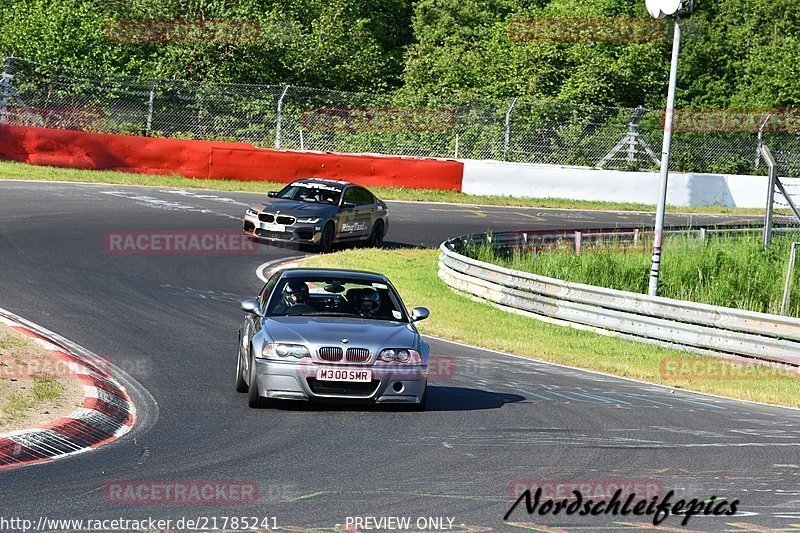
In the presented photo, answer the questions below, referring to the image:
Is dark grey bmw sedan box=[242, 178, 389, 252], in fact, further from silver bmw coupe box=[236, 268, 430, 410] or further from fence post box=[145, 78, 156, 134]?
silver bmw coupe box=[236, 268, 430, 410]

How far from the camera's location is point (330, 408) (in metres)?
11.1

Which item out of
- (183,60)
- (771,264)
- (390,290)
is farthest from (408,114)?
(390,290)

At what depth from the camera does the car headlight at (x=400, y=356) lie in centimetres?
1084

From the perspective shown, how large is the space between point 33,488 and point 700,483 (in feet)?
14.7

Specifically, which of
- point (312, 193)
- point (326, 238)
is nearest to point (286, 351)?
point (326, 238)

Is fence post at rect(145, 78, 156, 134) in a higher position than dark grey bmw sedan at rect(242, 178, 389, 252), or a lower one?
higher

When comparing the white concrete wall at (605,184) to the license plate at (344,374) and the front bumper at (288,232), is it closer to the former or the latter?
the front bumper at (288,232)

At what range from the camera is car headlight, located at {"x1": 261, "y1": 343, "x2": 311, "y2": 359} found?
1072cm

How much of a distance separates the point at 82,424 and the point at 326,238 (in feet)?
48.2

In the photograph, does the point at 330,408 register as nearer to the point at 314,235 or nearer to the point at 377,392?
the point at 377,392

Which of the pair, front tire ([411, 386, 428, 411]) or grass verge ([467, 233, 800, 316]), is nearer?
front tire ([411, 386, 428, 411])

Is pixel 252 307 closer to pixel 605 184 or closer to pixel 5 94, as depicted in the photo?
pixel 5 94

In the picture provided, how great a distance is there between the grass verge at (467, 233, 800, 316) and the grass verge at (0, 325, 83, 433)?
37.3ft

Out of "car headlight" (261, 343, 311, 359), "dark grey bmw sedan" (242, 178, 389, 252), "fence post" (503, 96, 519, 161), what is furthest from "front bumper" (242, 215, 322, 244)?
"fence post" (503, 96, 519, 161)
